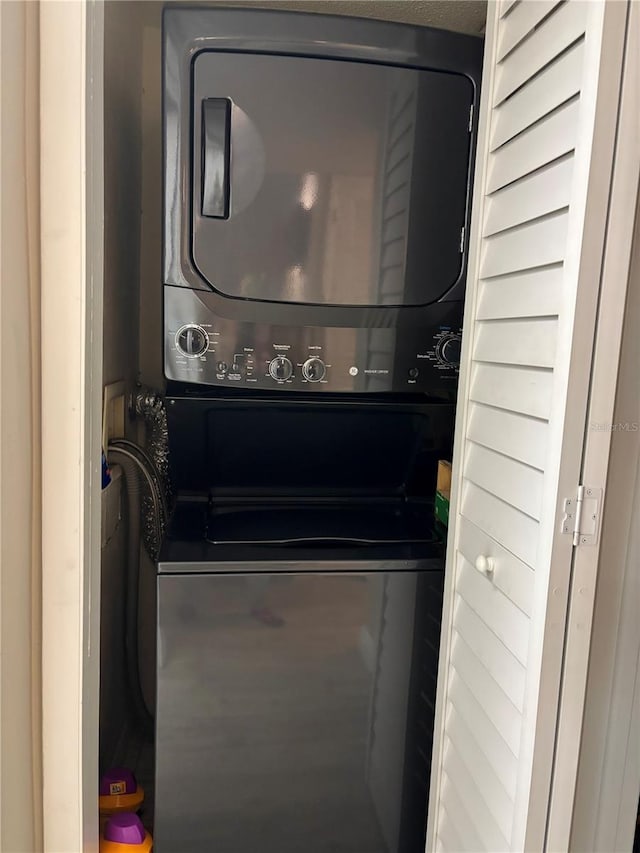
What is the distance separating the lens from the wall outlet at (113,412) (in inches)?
60.2

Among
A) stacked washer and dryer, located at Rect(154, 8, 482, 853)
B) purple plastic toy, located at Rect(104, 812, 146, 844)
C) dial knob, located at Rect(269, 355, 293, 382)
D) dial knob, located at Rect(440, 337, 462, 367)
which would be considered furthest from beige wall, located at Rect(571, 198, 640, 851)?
purple plastic toy, located at Rect(104, 812, 146, 844)

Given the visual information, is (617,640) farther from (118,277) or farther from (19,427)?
(118,277)

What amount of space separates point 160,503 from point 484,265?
98 cm

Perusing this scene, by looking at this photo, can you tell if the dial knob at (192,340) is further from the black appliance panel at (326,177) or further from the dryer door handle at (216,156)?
the dryer door handle at (216,156)

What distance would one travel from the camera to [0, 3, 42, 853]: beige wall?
77cm

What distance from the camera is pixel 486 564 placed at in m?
1.04

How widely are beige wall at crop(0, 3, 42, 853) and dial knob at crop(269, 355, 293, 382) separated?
528 mm

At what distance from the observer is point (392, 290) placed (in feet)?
4.35

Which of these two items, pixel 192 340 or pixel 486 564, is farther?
pixel 192 340

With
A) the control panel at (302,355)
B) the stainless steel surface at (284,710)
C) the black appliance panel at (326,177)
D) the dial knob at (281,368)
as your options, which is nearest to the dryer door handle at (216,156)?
the black appliance panel at (326,177)

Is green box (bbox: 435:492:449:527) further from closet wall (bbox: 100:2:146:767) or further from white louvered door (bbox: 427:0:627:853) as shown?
closet wall (bbox: 100:2:146:767)

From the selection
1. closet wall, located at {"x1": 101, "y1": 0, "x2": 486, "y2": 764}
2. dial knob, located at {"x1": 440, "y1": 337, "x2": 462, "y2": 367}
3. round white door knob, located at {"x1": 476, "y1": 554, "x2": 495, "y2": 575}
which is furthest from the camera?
closet wall, located at {"x1": 101, "y1": 0, "x2": 486, "y2": 764}

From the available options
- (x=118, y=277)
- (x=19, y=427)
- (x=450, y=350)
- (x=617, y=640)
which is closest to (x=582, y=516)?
(x=617, y=640)

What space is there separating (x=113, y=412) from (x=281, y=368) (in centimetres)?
52
